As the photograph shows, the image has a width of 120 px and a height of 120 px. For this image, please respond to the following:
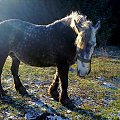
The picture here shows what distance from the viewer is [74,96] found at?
397 inches

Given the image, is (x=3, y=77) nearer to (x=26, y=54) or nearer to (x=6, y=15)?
(x=26, y=54)

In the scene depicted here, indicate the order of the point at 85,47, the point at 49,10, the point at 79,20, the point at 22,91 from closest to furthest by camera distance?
the point at 85,47
the point at 79,20
the point at 22,91
the point at 49,10

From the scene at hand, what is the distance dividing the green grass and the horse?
418 mm

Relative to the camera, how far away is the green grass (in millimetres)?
8641

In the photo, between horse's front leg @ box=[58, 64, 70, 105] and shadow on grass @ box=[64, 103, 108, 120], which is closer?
shadow on grass @ box=[64, 103, 108, 120]

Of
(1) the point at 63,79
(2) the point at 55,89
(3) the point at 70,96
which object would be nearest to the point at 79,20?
(1) the point at 63,79

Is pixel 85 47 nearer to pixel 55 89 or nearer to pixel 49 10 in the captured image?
pixel 55 89

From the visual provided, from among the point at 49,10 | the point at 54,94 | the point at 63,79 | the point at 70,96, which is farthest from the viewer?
the point at 49,10

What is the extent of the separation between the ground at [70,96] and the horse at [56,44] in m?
0.44

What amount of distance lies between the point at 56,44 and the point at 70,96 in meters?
1.96

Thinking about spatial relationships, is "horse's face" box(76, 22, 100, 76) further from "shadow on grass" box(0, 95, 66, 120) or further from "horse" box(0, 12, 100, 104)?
"shadow on grass" box(0, 95, 66, 120)

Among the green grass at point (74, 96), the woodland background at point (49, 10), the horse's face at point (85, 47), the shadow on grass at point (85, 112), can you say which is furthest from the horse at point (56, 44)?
the woodland background at point (49, 10)

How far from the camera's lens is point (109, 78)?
43.3 feet

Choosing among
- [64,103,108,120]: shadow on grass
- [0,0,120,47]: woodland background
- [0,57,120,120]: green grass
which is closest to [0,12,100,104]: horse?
[64,103,108,120]: shadow on grass
